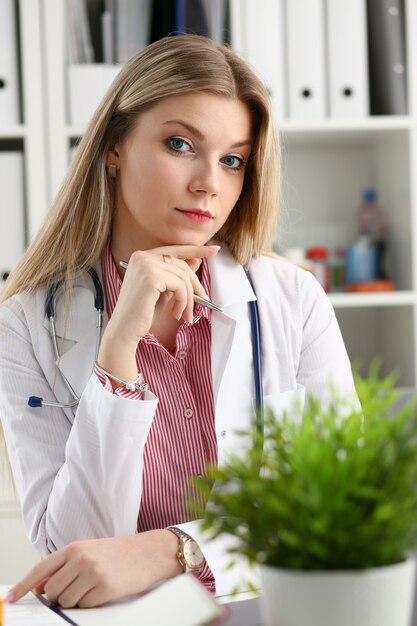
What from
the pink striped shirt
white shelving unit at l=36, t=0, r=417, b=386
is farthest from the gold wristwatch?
white shelving unit at l=36, t=0, r=417, b=386

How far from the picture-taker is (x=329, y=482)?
21.9 inches

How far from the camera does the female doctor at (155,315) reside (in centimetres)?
126

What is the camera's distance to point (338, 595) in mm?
568

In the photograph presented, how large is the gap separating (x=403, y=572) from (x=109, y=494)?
723 millimetres

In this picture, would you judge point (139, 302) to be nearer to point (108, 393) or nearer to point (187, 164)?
point (108, 393)

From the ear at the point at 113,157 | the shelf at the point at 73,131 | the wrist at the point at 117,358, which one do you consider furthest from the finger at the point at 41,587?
the shelf at the point at 73,131

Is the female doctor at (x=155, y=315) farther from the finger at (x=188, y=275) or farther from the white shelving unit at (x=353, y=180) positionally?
the white shelving unit at (x=353, y=180)

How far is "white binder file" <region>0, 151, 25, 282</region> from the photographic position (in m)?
2.27

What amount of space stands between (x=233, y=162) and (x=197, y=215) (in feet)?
0.40

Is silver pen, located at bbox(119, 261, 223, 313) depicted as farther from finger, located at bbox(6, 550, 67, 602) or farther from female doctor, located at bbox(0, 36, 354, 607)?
finger, located at bbox(6, 550, 67, 602)

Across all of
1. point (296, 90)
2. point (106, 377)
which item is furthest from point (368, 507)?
point (296, 90)

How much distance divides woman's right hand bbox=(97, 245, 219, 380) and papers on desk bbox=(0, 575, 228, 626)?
0.36 meters

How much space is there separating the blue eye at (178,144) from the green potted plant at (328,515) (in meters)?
0.88

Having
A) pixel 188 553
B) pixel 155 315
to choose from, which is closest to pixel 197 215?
pixel 155 315
